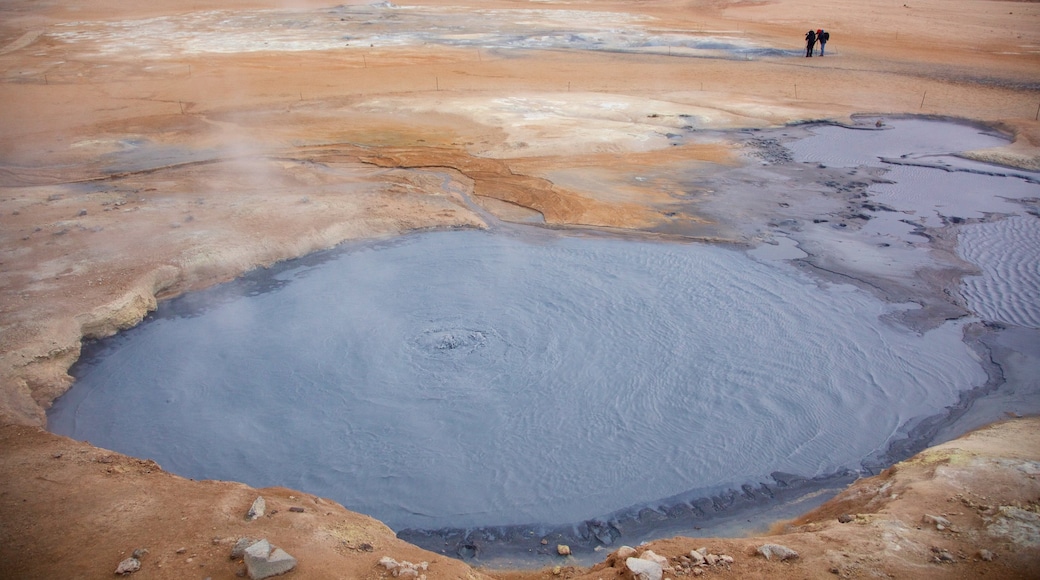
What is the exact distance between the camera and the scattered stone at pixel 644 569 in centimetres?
341

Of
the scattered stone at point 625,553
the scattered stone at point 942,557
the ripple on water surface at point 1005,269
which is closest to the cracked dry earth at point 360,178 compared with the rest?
the scattered stone at point 942,557

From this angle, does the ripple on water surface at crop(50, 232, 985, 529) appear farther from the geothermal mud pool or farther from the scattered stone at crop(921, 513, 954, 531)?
the scattered stone at crop(921, 513, 954, 531)

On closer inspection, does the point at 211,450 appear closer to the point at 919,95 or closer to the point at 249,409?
the point at 249,409

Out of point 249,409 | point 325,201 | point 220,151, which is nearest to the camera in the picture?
point 249,409

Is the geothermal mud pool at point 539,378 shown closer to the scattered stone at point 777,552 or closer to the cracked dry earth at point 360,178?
the cracked dry earth at point 360,178

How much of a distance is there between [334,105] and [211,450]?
10625 mm

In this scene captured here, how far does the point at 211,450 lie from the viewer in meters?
5.36

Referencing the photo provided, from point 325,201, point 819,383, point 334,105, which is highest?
point 334,105

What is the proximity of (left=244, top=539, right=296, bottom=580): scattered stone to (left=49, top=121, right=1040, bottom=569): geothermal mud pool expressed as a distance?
4.38 feet

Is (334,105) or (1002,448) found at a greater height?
(334,105)

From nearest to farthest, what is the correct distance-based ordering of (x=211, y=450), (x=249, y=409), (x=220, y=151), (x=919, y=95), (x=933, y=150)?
(x=211, y=450) < (x=249, y=409) < (x=220, y=151) < (x=933, y=150) < (x=919, y=95)

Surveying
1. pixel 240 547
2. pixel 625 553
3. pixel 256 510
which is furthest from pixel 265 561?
pixel 625 553

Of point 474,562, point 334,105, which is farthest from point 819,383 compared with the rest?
point 334,105

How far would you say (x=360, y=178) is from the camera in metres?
10.4
